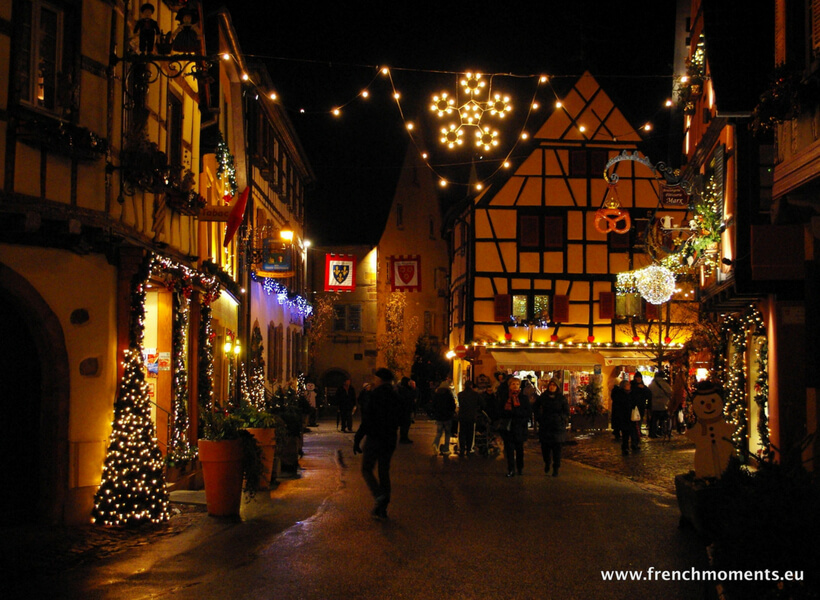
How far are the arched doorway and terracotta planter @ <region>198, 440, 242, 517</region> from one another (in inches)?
64.1

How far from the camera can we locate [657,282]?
20.0 m

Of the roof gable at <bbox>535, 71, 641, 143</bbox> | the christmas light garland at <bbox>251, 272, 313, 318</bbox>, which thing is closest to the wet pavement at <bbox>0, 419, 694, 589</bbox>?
the christmas light garland at <bbox>251, 272, 313, 318</bbox>

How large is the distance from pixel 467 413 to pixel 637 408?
6.15 m

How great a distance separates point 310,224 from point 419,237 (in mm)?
6403

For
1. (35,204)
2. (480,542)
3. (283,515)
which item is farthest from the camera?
(283,515)

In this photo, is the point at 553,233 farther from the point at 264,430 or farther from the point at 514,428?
the point at 264,430

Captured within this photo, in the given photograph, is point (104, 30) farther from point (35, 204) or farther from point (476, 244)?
point (476, 244)

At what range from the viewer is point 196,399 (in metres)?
15.6

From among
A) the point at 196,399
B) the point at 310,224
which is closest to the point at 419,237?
the point at 310,224

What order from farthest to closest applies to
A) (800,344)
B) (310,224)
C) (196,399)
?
(310,224) → (196,399) → (800,344)

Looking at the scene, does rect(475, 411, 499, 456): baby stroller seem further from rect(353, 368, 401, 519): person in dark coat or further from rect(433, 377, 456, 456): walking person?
rect(353, 368, 401, 519): person in dark coat

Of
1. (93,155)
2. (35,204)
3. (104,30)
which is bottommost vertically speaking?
(35,204)

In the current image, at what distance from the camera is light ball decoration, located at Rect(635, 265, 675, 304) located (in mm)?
19875

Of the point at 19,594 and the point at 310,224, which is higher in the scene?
the point at 310,224
